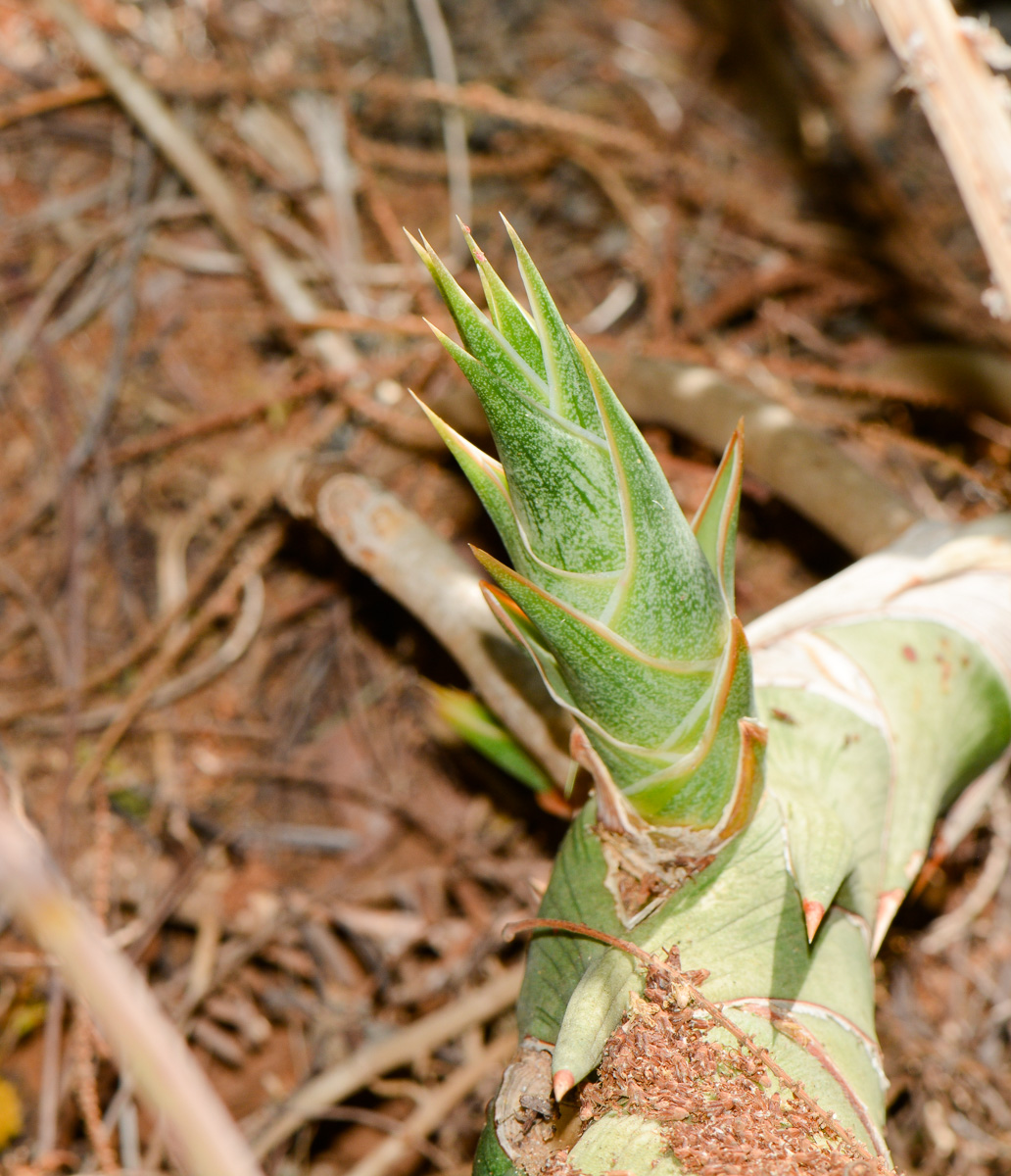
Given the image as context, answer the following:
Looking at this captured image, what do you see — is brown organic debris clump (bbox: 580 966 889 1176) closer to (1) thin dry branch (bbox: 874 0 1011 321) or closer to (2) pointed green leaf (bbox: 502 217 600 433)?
(2) pointed green leaf (bbox: 502 217 600 433)

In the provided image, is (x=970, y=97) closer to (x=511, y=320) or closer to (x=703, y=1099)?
(x=511, y=320)

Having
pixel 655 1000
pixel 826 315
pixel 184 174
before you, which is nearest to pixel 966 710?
pixel 655 1000

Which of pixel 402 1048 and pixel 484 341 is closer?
pixel 484 341

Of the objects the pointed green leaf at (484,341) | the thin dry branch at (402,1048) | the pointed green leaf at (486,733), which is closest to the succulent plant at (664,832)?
the pointed green leaf at (484,341)

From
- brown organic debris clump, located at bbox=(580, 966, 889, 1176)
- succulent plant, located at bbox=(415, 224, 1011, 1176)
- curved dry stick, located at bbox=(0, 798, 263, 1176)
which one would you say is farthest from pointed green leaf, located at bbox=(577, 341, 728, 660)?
curved dry stick, located at bbox=(0, 798, 263, 1176)

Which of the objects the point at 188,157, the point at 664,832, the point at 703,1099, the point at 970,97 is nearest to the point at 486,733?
the point at 664,832
